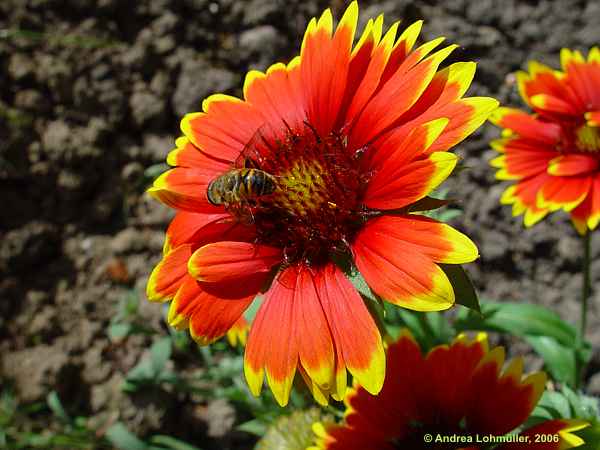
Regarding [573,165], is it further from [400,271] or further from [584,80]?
[400,271]

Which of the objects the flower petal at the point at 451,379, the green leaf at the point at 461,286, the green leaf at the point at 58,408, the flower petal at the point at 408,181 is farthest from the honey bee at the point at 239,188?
the green leaf at the point at 58,408

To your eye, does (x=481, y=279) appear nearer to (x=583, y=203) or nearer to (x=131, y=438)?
(x=583, y=203)

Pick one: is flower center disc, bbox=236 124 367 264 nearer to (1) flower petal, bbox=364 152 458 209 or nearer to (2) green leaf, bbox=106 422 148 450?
(1) flower petal, bbox=364 152 458 209

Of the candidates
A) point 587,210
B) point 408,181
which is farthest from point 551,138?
point 408,181

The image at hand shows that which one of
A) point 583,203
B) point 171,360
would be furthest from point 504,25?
point 171,360

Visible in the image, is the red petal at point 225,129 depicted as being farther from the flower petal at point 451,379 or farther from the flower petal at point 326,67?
the flower petal at point 451,379

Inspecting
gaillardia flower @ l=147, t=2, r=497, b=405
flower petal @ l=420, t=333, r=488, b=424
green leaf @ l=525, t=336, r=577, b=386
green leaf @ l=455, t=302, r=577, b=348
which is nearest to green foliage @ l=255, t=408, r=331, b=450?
flower petal @ l=420, t=333, r=488, b=424
